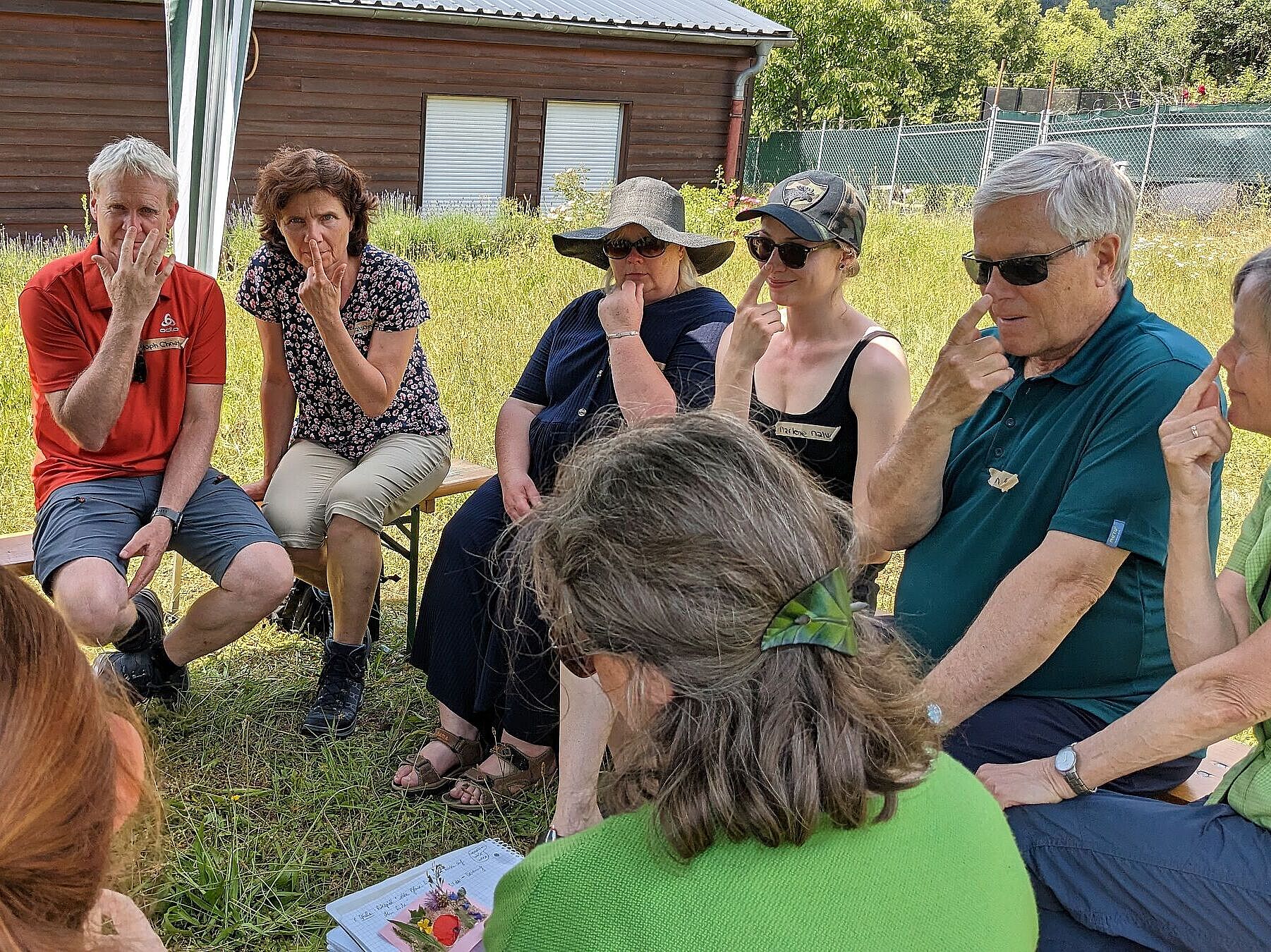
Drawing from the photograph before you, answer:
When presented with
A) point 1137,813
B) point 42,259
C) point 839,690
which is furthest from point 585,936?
point 42,259

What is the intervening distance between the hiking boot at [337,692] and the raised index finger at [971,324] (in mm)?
1958

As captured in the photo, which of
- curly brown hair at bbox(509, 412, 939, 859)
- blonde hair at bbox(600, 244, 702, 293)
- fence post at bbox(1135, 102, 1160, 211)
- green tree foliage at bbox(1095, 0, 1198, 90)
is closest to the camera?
curly brown hair at bbox(509, 412, 939, 859)

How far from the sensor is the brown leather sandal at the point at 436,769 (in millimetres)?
2887

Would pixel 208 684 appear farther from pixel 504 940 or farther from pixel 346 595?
pixel 504 940

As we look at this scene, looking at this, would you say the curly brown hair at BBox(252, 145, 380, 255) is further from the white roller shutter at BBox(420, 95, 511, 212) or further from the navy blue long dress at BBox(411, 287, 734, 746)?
the white roller shutter at BBox(420, 95, 511, 212)

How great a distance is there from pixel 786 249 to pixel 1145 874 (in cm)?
158

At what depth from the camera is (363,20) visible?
39.4ft

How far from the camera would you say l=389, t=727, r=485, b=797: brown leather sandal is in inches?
114

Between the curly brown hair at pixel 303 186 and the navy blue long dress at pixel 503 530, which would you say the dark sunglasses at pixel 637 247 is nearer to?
the navy blue long dress at pixel 503 530

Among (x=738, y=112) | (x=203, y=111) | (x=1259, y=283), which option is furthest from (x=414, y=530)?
(x=738, y=112)

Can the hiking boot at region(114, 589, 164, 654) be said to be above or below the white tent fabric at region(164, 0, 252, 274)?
below

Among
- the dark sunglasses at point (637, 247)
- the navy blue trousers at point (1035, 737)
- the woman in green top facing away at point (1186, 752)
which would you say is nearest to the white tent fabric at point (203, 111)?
the dark sunglasses at point (637, 247)

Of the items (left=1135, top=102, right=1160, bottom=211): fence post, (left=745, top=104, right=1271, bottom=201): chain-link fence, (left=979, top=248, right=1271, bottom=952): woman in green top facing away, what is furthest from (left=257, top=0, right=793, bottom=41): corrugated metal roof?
(left=979, top=248, right=1271, bottom=952): woman in green top facing away

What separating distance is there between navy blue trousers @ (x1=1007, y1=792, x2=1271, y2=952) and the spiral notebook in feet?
3.02
